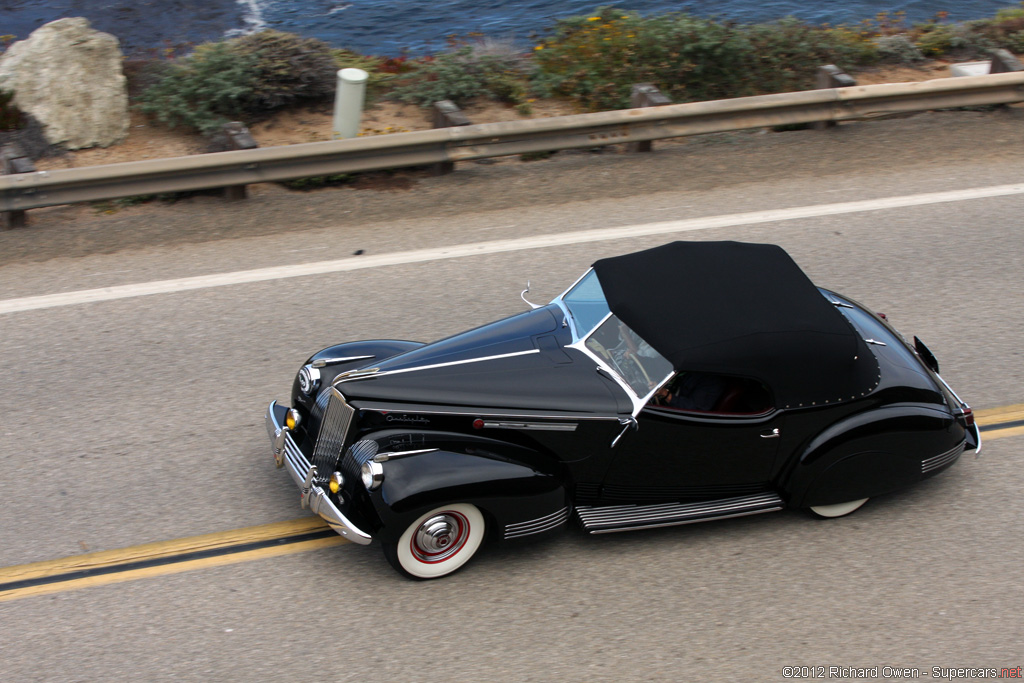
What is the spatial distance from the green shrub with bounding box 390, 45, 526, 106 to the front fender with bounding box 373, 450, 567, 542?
6868 mm

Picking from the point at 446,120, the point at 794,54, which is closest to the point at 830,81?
the point at 794,54

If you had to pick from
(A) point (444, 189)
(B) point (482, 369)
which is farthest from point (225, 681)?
(A) point (444, 189)

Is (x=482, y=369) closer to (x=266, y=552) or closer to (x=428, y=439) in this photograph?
(x=428, y=439)

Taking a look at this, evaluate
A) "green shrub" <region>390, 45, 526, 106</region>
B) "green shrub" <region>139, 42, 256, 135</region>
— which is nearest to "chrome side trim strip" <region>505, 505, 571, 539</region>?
"green shrub" <region>139, 42, 256, 135</region>

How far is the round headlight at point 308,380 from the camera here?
5.62 m

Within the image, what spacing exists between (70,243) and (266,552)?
448 centimetres

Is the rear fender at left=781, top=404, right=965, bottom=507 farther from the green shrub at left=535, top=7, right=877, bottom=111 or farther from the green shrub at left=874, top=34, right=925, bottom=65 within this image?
the green shrub at left=874, top=34, right=925, bottom=65

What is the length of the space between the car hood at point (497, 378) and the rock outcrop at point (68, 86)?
6.22 meters

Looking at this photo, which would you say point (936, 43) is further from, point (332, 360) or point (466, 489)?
point (466, 489)

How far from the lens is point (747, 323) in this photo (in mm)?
5191

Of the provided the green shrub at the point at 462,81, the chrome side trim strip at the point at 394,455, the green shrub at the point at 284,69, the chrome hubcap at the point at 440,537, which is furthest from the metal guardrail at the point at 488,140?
the chrome hubcap at the point at 440,537

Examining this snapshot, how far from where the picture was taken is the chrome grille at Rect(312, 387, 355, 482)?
16.9 ft

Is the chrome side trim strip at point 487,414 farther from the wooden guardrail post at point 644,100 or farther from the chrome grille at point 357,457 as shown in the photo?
the wooden guardrail post at point 644,100

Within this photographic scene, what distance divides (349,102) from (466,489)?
6.13 metres
